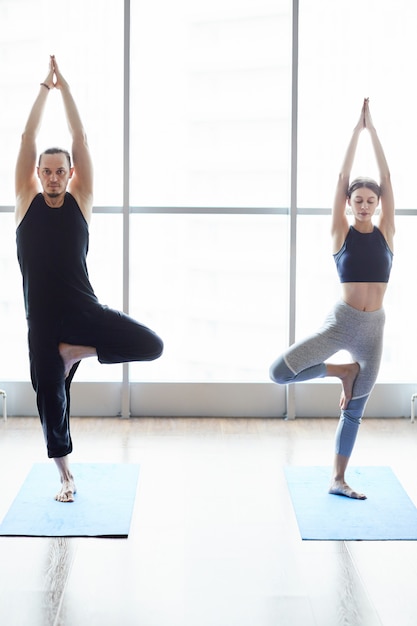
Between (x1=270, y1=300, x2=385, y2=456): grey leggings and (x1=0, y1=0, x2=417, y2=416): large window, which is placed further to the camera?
(x1=0, y1=0, x2=417, y2=416): large window

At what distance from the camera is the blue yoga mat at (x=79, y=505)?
3.11 meters

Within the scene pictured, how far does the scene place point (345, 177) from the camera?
3496mm

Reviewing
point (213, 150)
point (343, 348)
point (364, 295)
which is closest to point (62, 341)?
point (343, 348)

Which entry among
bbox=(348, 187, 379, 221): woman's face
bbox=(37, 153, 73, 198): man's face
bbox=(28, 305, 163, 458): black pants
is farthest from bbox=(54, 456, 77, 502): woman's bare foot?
bbox=(348, 187, 379, 221): woman's face

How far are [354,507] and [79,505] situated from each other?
1213mm

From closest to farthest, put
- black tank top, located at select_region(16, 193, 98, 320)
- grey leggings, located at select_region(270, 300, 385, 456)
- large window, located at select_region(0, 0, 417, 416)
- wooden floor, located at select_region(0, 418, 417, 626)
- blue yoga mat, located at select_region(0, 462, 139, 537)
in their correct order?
1. wooden floor, located at select_region(0, 418, 417, 626)
2. blue yoga mat, located at select_region(0, 462, 139, 537)
3. black tank top, located at select_region(16, 193, 98, 320)
4. grey leggings, located at select_region(270, 300, 385, 456)
5. large window, located at select_region(0, 0, 417, 416)

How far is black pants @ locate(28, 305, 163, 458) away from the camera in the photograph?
3.31 m

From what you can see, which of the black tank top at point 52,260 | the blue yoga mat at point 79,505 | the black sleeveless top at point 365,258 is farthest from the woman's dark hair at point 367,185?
the blue yoga mat at point 79,505

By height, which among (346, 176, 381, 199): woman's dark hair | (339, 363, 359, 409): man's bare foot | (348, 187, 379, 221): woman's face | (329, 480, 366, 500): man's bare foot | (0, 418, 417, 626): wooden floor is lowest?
(0, 418, 417, 626): wooden floor

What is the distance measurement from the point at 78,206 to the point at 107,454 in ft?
4.75

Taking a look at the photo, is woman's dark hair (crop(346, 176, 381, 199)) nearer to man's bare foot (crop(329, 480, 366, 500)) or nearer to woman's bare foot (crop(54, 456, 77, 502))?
man's bare foot (crop(329, 480, 366, 500))

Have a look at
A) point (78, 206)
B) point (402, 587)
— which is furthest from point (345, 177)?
point (402, 587)

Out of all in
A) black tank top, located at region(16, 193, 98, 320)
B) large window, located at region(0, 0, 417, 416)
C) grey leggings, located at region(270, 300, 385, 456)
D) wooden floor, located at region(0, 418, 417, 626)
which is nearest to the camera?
wooden floor, located at region(0, 418, 417, 626)

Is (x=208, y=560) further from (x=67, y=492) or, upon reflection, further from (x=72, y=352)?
(x=72, y=352)
